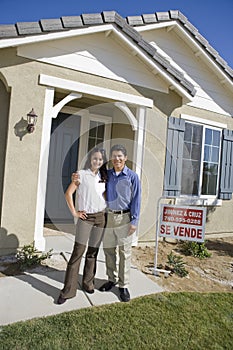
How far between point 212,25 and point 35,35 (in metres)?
3.87

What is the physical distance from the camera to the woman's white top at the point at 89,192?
9.32 ft

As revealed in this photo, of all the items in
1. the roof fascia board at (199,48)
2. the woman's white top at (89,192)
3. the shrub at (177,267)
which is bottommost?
the shrub at (177,267)

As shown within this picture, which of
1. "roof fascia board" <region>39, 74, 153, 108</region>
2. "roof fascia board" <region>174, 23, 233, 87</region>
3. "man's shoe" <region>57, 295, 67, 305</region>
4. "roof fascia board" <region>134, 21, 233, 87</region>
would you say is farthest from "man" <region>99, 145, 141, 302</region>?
"roof fascia board" <region>174, 23, 233, 87</region>

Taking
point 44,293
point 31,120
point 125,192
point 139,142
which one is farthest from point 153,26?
point 44,293

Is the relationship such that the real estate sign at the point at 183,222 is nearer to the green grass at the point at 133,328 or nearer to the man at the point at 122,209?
the green grass at the point at 133,328

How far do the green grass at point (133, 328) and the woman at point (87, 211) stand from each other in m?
0.37

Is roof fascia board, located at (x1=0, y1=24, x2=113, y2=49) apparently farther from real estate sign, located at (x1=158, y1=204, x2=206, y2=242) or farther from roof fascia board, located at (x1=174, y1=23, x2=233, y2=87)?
real estate sign, located at (x1=158, y1=204, x2=206, y2=242)

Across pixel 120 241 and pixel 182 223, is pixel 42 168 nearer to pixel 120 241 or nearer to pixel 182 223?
pixel 120 241

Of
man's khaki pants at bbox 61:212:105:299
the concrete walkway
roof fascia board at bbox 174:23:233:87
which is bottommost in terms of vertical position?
the concrete walkway

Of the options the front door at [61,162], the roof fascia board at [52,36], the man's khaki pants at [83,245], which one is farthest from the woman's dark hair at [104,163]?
the front door at [61,162]

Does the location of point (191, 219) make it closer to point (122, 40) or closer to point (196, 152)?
point (196, 152)

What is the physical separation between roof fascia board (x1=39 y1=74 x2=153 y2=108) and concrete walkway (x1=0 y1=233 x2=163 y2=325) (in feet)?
8.52

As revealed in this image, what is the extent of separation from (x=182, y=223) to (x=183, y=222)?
20 millimetres

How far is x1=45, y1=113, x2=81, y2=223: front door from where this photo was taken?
5.89 meters
